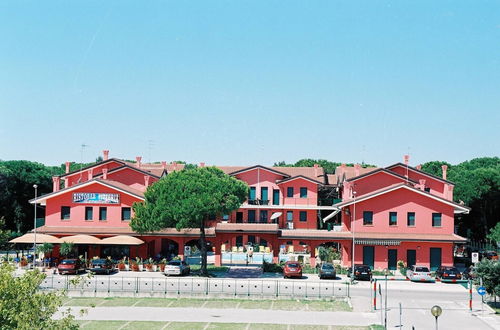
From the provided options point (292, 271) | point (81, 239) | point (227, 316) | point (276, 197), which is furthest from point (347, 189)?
point (227, 316)

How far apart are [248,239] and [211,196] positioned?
1109 inches

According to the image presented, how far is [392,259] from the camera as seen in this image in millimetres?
58719

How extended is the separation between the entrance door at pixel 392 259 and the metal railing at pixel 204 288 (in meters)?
9.47

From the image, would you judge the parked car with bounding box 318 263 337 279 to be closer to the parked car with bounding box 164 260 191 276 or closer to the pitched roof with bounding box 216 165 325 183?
the parked car with bounding box 164 260 191 276

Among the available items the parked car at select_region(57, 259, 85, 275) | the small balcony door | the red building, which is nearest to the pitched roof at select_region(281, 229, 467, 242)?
the red building

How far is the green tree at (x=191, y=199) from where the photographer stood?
51.5 metres

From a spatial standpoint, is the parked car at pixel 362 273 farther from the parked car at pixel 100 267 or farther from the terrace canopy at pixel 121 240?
the parked car at pixel 100 267

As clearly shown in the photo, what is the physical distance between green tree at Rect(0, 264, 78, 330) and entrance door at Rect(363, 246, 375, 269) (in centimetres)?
4136

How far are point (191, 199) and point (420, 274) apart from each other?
20.7 metres

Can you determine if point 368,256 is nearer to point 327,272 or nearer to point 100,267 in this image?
point 327,272

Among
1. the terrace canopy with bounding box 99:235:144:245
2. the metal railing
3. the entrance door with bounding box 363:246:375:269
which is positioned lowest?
the metal railing

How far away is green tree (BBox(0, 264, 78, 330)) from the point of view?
19620 millimetres

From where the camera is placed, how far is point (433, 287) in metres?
49.7

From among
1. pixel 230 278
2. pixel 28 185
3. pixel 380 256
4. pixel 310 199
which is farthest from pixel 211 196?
pixel 28 185
